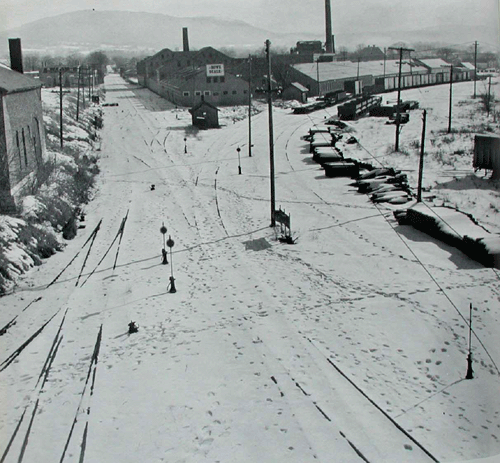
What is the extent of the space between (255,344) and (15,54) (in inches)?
1018

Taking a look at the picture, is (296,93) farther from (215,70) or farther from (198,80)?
(198,80)

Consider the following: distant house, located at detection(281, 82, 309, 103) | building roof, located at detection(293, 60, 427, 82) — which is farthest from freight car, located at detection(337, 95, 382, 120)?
building roof, located at detection(293, 60, 427, 82)

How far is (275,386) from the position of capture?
32.6ft

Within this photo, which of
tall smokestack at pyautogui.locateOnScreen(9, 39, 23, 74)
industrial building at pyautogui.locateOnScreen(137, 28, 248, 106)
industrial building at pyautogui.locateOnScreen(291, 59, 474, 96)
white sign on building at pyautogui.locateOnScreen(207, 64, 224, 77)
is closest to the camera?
tall smokestack at pyautogui.locateOnScreen(9, 39, 23, 74)

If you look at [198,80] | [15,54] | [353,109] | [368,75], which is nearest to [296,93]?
[198,80]

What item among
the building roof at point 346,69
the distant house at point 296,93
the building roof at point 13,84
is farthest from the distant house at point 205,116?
the building roof at point 346,69

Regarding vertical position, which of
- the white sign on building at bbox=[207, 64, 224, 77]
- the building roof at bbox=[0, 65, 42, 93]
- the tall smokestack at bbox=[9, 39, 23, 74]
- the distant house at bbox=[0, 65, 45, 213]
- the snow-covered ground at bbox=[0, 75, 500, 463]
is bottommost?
the snow-covered ground at bbox=[0, 75, 500, 463]

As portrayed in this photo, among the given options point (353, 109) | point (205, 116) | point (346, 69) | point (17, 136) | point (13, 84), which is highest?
point (346, 69)

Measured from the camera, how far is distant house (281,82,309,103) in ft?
230

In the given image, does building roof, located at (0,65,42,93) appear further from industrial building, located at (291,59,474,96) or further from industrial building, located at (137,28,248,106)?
industrial building, located at (291,59,474,96)

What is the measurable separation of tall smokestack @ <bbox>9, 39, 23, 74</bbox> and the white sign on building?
3230 centimetres

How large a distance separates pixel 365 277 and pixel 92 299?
6.97 metres

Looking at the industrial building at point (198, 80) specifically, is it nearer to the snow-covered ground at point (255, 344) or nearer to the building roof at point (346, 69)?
the building roof at point (346, 69)

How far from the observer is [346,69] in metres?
87.0
